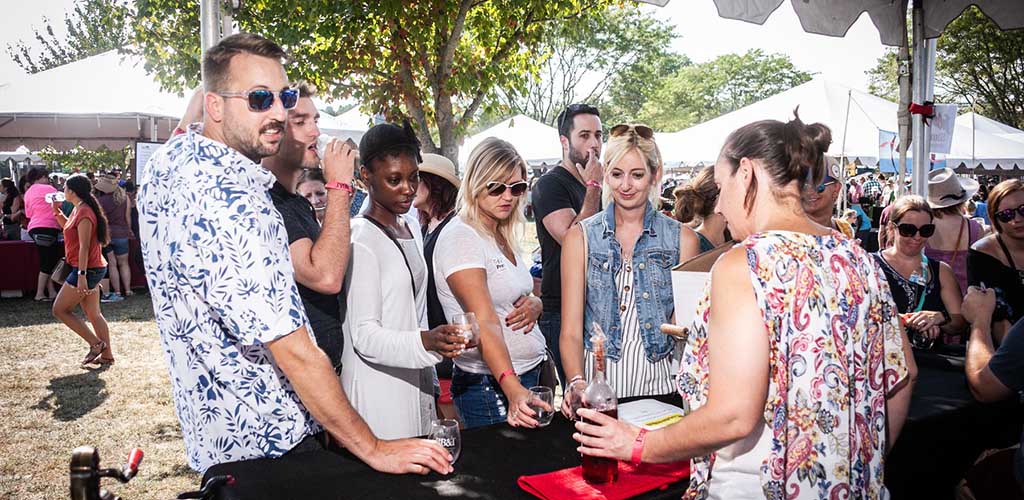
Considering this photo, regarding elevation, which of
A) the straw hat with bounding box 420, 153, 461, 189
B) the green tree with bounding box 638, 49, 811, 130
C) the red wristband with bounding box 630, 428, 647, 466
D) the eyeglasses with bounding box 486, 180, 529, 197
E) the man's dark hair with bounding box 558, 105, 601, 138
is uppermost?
the green tree with bounding box 638, 49, 811, 130

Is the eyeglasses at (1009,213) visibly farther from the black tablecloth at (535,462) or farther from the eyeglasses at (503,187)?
the eyeglasses at (503,187)

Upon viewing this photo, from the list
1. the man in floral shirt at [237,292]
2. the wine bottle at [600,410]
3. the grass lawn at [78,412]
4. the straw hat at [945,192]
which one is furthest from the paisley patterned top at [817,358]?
the straw hat at [945,192]

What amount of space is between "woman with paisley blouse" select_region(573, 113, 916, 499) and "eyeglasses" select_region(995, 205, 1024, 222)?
8.81ft

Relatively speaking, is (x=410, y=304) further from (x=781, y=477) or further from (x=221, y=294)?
(x=781, y=477)

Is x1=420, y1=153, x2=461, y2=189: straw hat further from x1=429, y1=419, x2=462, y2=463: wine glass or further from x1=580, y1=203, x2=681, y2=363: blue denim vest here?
x1=429, y1=419, x2=462, y2=463: wine glass

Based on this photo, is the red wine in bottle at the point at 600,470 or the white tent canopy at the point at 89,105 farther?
the white tent canopy at the point at 89,105

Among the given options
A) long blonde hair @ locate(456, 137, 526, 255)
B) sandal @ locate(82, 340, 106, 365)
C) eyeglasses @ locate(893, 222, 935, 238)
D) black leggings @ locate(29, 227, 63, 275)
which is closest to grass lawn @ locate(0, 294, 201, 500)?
sandal @ locate(82, 340, 106, 365)

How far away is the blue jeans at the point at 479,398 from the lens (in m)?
2.81

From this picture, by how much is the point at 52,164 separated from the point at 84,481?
43.2 m

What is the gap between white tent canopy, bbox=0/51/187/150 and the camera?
1110 centimetres

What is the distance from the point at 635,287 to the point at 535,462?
3.35 ft

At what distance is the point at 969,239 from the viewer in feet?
16.9

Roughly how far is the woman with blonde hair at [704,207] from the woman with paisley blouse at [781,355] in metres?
2.29

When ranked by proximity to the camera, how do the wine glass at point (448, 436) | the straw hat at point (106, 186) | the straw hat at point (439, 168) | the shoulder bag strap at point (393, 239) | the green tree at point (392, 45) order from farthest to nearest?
1. the straw hat at point (106, 186)
2. the green tree at point (392, 45)
3. the straw hat at point (439, 168)
4. the shoulder bag strap at point (393, 239)
5. the wine glass at point (448, 436)
